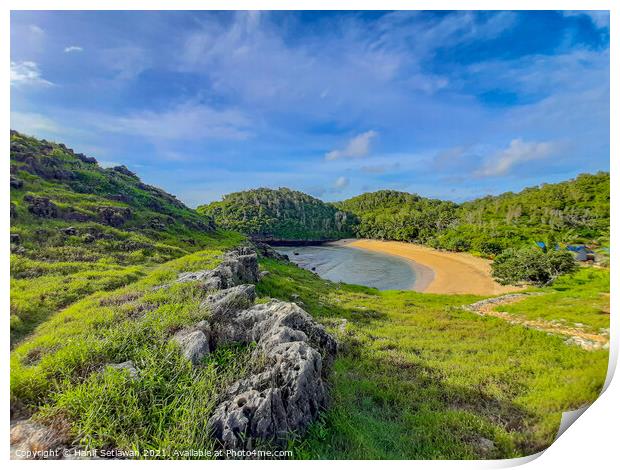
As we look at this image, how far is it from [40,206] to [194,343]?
584cm

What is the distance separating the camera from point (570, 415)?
11.3 ft

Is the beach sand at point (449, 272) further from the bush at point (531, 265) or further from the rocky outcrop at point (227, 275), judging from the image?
the rocky outcrop at point (227, 275)

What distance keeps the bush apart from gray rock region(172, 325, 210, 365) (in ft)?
20.8

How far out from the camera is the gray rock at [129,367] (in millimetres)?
2912

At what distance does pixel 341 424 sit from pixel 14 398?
376cm

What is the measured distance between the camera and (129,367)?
304 centimetres

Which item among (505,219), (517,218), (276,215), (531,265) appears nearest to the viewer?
(531,265)

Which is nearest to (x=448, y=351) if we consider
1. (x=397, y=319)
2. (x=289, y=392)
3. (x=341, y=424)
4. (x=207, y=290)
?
(x=397, y=319)

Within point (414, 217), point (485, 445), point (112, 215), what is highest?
point (414, 217)

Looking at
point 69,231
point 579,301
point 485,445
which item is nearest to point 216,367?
point 485,445

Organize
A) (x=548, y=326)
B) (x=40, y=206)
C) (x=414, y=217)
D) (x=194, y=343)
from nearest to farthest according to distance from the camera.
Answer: (x=194, y=343) → (x=548, y=326) → (x=40, y=206) → (x=414, y=217)

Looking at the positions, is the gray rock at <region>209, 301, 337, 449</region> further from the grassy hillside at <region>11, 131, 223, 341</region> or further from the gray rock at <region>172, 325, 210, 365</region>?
the grassy hillside at <region>11, 131, 223, 341</region>

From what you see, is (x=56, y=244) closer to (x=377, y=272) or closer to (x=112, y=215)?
(x=112, y=215)

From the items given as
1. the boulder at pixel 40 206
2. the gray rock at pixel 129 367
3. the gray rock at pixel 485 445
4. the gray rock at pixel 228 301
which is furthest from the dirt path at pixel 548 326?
the boulder at pixel 40 206
